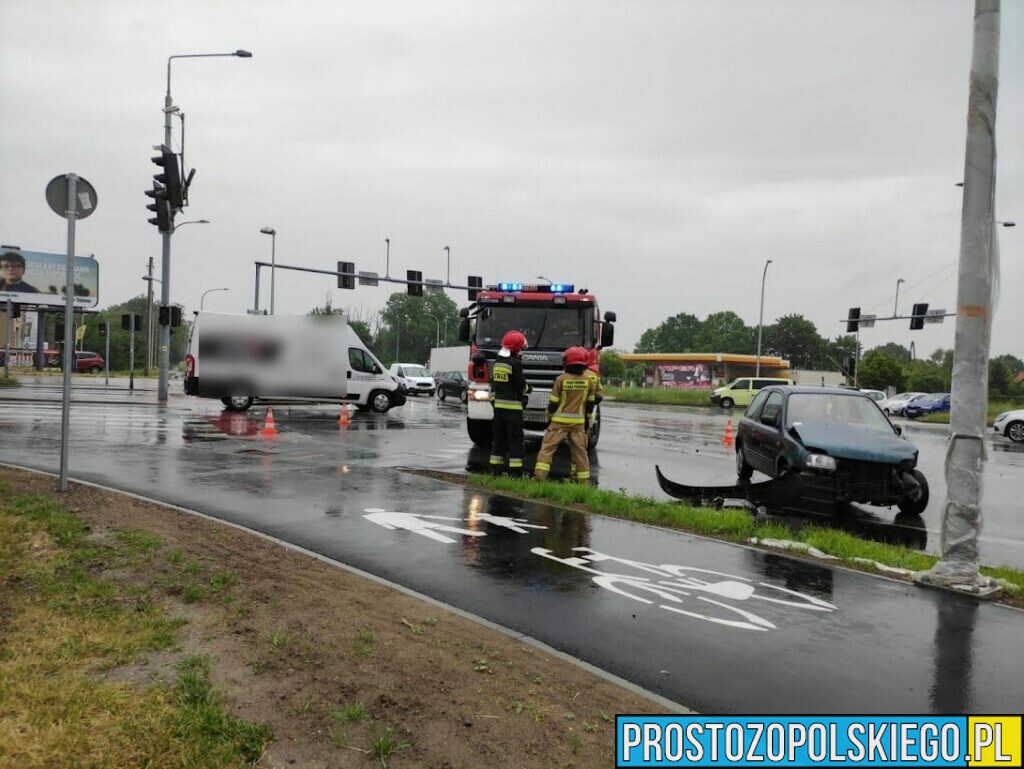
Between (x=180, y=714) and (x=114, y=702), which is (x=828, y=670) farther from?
(x=114, y=702)

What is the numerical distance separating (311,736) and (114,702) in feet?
2.88

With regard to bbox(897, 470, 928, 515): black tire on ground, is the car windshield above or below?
above

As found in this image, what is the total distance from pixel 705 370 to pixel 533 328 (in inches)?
2714

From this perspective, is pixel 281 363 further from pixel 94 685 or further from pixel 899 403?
pixel 899 403

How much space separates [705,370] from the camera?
8069 centimetres

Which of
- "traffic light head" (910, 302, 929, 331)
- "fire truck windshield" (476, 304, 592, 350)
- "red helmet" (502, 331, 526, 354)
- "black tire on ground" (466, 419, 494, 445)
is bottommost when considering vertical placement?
"black tire on ground" (466, 419, 494, 445)

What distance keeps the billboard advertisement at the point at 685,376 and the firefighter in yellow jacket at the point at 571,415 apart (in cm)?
7062

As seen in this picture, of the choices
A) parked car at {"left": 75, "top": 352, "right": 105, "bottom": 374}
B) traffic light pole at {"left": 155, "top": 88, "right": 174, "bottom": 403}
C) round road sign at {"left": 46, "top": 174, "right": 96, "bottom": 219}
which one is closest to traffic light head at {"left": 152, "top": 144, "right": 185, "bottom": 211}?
traffic light pole at {"left": 155, "top": 88, "right": 174, "bottom": 403}

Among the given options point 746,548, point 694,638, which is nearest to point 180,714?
point 694,638

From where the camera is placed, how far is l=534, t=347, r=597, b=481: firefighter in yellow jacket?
10562 mm

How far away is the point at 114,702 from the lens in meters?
3.36

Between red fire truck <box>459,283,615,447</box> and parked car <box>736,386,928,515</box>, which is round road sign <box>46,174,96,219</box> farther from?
parked car <box>736,386,928,515</box>

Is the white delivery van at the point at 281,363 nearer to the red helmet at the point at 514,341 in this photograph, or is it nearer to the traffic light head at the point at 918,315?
the red helmet at the point at 514,341

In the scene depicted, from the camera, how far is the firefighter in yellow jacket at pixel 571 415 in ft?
34.7
